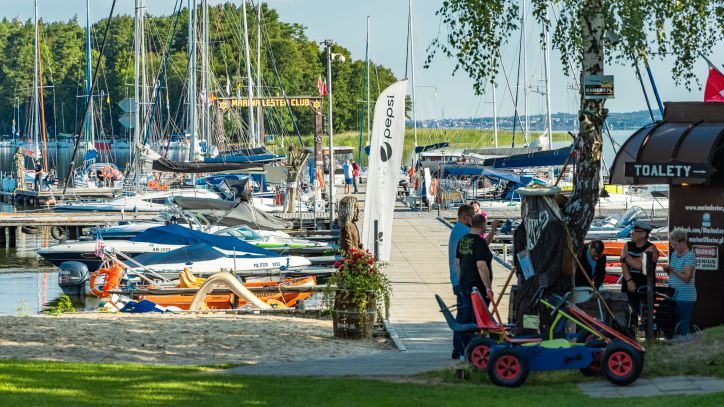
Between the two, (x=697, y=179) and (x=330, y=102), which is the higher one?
(x=330, y=102)

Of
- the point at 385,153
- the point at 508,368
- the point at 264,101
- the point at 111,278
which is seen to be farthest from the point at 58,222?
the point at 508,368

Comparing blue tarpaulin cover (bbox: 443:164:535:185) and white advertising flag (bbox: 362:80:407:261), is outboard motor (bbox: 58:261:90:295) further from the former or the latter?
blue tarpaulin cover (bbox: 443:164:535:185)

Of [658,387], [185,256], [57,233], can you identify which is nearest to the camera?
[658,387]

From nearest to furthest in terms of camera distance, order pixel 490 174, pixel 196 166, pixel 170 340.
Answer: pixel 170 340 → pixel 196 166 → pixel 490 174

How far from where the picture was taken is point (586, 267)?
49.5ft

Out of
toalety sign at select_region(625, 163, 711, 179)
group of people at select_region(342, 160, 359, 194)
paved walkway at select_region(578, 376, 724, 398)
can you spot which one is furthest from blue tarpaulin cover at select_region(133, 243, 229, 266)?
group of people at select_region(342, 160, 359, 194)

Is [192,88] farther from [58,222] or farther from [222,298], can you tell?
[222,298]

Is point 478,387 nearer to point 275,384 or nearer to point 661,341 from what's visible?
point 275,384

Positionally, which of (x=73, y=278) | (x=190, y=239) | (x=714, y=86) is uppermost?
(x=714, y=86)

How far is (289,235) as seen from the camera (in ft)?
126

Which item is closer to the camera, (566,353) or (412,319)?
(566,353)

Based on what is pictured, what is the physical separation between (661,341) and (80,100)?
149067 mm

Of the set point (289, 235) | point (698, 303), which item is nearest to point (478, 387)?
point (698, 303)

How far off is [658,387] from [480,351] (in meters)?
A: 1.78
